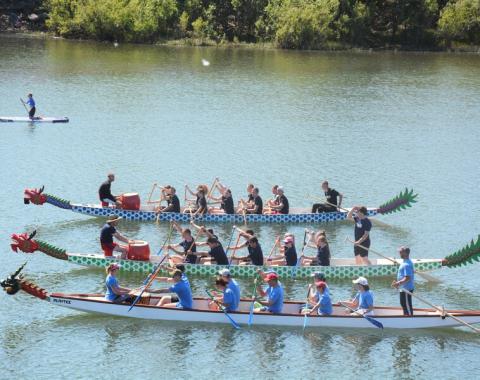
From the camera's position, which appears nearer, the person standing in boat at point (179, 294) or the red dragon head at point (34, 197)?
the person standing in boat at point (179, 294)

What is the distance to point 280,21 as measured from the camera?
81.9 m

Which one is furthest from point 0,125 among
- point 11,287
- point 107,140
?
point 11,287

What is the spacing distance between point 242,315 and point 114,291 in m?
3.19

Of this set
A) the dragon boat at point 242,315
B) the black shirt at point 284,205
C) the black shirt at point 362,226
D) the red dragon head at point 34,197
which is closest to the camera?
the dragon boat at point 242,315

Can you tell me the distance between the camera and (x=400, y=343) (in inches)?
801

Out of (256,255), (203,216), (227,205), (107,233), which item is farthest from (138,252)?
(227,205)

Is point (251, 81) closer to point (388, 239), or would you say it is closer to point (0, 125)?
point (0, 125)

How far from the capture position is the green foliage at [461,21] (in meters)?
83.0

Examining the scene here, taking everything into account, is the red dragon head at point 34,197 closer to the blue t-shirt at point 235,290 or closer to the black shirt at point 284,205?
the black shirt at point 284,205

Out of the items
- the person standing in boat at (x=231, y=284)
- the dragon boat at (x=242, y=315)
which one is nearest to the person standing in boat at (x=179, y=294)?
the dragon boat at (x=242, y=315)

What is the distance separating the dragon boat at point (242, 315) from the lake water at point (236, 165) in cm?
23

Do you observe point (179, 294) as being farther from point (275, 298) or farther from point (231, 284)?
point (275, 298)

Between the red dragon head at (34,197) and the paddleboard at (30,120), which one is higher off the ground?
the red dragon head at (34,197)

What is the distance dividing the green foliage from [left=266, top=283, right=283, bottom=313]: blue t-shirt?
224ft
